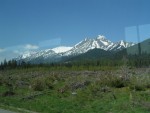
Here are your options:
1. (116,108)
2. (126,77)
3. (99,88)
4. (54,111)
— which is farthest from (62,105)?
(126,77)

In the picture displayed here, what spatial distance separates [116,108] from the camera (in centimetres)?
1606

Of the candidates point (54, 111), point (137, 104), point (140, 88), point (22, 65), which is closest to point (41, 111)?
point (54, 111)

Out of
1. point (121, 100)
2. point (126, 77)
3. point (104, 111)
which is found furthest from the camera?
point (126, 77)

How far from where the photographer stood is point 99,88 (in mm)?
23734

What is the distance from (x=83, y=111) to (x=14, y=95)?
9.77 meters

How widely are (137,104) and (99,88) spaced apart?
732 centimetres

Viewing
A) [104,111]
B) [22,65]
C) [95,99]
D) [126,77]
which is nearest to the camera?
[104,111]

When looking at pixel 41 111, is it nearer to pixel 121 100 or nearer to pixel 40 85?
pixel 121 100

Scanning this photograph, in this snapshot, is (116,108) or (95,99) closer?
(116,108)

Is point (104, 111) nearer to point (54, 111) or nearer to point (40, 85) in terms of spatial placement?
point (54, 111)

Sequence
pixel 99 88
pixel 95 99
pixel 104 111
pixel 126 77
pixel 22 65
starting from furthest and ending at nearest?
1. pixel 22 65
2. pixel 126 77
3. pixel 99 88
4. pixel 95 99
5. pixel 104 111

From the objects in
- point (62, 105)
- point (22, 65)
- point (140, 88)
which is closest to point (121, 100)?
point (62, 105)

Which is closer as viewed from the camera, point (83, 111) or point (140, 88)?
point (83, 111)

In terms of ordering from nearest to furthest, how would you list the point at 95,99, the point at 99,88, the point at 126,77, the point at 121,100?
1. the point at 121,100
2. the point at 95,99
3. the point at 99,88
4. the point at 126,77
